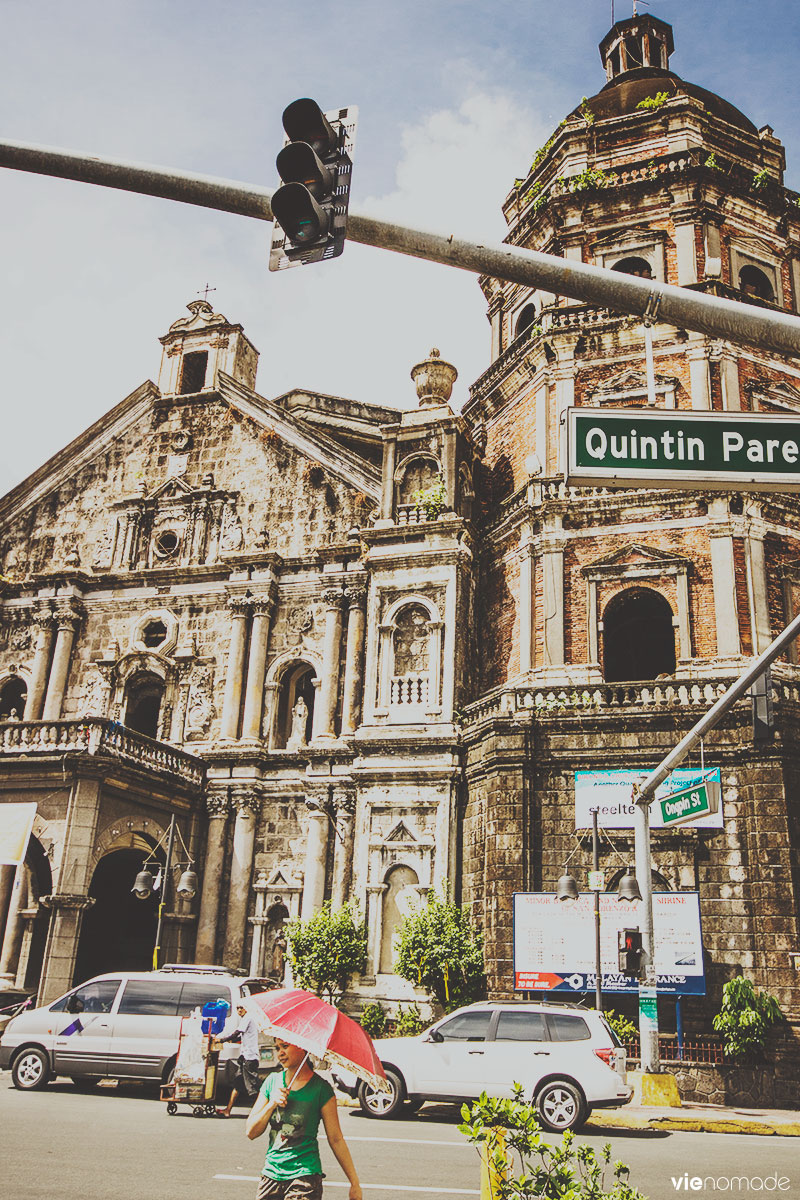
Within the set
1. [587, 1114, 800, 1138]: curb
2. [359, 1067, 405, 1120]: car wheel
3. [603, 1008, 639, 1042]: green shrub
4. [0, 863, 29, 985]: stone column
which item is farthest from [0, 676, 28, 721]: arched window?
[587, 1114, 800, 1138]: curb

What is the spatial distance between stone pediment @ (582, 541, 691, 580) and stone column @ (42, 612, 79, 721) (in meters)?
14.4

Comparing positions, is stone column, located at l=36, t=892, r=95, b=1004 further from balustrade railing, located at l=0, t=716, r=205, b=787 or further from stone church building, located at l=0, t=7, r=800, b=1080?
balustrade railing, located at l=0, t=716, r=205, b=787

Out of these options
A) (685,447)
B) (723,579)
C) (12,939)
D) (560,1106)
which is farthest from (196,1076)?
(723,579)

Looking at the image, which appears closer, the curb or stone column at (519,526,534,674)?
the curb

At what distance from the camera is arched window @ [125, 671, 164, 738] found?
2822 cm

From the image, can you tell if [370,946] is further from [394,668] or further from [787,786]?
[787,786]

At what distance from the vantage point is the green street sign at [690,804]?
563 inches

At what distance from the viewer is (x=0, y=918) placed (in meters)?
22.0

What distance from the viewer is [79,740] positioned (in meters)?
22.0

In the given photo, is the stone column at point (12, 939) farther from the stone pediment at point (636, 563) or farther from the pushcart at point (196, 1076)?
the stone pediment at point (636, 563)

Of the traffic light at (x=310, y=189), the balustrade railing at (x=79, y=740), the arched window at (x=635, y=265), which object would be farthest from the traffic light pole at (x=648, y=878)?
the arched window at (x=635, y=265)

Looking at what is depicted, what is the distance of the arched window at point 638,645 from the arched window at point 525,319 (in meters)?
9.11

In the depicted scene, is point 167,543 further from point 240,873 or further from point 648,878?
point 648,878

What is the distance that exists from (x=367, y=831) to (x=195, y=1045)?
10097 mm
